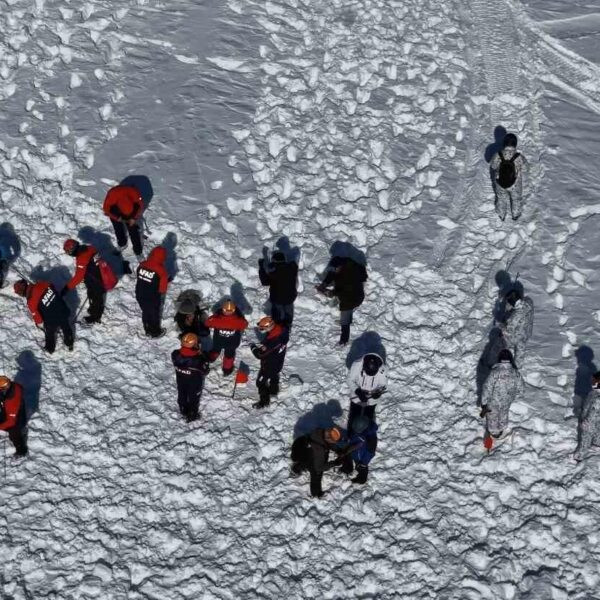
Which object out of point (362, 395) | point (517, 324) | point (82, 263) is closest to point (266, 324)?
point (362, 395)

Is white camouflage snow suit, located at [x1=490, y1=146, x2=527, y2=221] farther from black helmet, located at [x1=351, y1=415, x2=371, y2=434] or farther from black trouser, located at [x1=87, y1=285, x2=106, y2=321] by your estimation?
black trouser, located at [x1=87, y1=285, x2=106, y2=321]

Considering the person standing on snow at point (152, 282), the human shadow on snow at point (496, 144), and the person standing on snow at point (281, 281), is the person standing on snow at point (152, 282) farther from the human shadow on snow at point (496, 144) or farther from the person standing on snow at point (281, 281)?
the human shadow on snow at point (496, 144)

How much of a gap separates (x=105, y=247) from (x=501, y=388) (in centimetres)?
693

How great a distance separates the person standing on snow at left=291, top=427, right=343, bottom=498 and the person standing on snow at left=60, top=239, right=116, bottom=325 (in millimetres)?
4018

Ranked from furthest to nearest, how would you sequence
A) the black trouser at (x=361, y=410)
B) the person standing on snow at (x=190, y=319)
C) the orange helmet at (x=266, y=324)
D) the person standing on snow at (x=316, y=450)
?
the person standing on snow at (x=190, y=319) → the black trouser at (x=361, y=410) → the orange helmet at (x=266, y=324) → the person standing on snow at (x=316, y=450)

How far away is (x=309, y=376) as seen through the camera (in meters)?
14.4

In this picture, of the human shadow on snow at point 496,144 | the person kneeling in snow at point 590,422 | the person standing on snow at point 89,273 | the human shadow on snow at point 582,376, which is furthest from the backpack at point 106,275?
the human shadow on snow at point 496,144

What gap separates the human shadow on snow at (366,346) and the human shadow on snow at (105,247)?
3967mm

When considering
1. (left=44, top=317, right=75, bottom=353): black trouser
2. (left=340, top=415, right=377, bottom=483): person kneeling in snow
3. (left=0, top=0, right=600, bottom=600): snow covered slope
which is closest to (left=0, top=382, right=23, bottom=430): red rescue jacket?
(left=0, top=0, right=600, bottom=600): snow covered slope

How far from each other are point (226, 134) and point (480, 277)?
219 inches

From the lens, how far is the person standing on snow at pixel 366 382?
12875 millimetres

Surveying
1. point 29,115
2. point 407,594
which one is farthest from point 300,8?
point 407,594

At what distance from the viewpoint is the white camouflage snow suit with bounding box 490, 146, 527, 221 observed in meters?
16.1

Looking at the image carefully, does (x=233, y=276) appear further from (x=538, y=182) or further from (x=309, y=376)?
(x=538, y=182)
